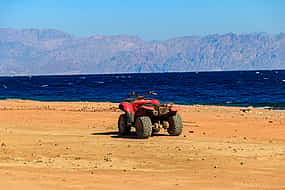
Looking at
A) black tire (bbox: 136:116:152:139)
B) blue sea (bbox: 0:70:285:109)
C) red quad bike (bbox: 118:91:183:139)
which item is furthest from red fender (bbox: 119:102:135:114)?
blue sea (bbox: 0:70:285:109)

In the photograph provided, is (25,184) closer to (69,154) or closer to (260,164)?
(69,154)

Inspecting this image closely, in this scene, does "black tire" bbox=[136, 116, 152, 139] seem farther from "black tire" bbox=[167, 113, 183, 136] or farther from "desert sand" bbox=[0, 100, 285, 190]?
"black tire" bbox=[167, 113, 183, 136]

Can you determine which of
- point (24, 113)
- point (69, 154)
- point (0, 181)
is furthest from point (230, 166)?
point (24, 113)

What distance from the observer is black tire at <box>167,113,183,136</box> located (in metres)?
21.9

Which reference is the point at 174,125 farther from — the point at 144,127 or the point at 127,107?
the point at 127,107

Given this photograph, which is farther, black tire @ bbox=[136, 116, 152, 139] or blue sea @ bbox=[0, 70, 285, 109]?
blue sea @ bbox=[0, 70, 285, 109]

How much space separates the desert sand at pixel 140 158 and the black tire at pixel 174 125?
0.95 feet

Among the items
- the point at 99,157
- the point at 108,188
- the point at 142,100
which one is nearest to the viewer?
the point at 108,188

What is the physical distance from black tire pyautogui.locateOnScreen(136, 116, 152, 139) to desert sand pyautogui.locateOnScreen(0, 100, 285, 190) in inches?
10.1

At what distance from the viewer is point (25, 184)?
1227 centimetres

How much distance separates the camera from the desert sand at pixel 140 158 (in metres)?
12.9

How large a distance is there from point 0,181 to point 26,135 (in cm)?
962

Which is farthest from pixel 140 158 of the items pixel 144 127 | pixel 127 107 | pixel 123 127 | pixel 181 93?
pixel 181 93

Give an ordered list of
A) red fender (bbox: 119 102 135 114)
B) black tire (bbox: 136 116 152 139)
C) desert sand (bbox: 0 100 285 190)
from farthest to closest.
Answer: red fender (bbox: 119 102 135 114), black tire (bbox: 136 116 152 139), desert sand (bbox: 0 100 285 190)
